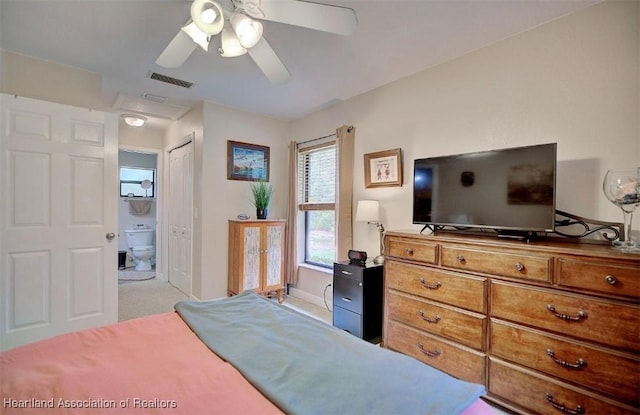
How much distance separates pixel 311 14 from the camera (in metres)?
1.49

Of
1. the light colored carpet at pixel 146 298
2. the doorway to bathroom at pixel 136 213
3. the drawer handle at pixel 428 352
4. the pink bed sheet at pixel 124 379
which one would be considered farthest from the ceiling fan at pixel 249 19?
the doorway to bathroom at pixel 136 213

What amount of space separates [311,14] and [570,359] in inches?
88.4

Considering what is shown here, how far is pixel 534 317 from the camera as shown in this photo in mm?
1683

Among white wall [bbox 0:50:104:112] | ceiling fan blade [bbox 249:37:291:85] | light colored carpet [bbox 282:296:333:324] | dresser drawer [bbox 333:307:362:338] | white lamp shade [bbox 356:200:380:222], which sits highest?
white wall [bbox 0:50:104:112]

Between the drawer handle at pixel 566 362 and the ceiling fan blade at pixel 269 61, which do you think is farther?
the ceiling fan blade at pixel 269 61

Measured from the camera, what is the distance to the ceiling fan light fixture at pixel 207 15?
142 centimetres

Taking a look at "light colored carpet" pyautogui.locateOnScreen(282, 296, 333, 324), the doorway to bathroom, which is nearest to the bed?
"light colored carpet" pyautogui.locateOnScreen(282, 296, 333, 324)

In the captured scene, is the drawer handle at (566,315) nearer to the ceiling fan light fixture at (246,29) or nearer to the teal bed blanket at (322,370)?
the teal bed blanket at (322,370)

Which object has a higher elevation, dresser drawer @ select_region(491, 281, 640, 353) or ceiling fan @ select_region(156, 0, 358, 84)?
ceiling fan @ select_region(156, 0, 358, 84)

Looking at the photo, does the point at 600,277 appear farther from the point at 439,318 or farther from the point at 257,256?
the point at 257,256

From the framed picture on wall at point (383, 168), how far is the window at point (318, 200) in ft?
2.16

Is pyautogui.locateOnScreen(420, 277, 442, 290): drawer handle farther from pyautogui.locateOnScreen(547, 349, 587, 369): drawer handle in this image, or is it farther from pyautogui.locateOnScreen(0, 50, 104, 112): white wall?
pyautogui.locateOnScreen(0, 50, 104, 112): white wall

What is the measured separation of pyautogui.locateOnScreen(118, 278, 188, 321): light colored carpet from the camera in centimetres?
352

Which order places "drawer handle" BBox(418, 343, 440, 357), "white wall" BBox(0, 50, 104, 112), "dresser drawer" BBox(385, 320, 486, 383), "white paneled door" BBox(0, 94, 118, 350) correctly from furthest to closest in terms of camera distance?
"white wall" BBox(0, 50, 104, 112), "white paneled door" BBox(0, 94, 118, 350), "drawer handle" BBox(418, 343, 440, 357), "dresser drawer" BBox(385, 320, 486, 383)
